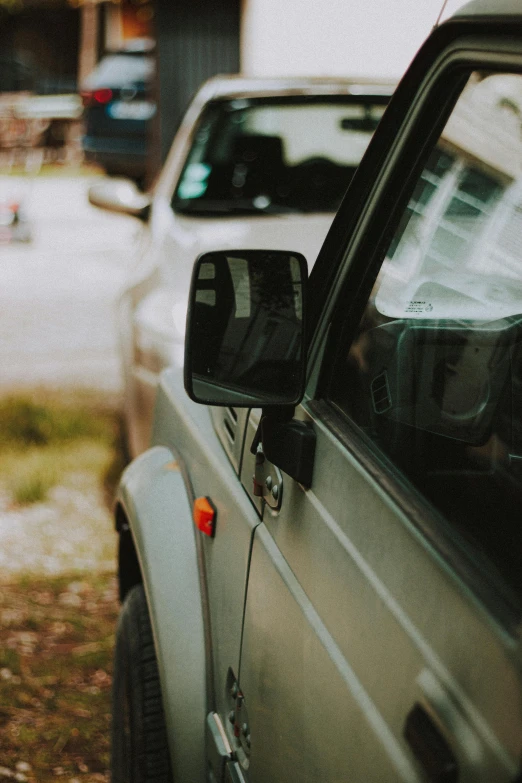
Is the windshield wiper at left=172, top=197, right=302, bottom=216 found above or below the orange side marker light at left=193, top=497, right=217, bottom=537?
below

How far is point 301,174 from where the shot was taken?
4.49 m

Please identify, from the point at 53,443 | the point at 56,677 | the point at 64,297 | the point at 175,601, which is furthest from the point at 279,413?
the point at 64,297

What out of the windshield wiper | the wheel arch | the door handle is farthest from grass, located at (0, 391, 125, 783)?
the door handle

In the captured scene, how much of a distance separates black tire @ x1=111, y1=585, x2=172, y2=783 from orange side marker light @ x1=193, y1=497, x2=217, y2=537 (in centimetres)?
40

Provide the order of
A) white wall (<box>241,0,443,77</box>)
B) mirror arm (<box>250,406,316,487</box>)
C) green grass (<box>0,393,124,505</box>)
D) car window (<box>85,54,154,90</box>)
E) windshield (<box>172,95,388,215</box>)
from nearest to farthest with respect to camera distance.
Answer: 1. mirror arm (<box>250,406,316,487</box>)
2. windshield (<box>172,95,388,215</box>)
3. green grass (<box>0,393,124,505</box>)
4. white wall (<box>241,0,443,77</box>)
5. car window (<box>85,54,154,90</box>)

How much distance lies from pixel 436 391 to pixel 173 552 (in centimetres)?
79

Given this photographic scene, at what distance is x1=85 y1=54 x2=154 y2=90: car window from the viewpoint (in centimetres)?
1473

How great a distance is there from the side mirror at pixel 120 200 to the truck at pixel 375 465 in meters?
3.27

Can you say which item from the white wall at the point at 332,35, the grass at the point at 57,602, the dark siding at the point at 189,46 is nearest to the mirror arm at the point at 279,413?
the grass at the point at 57,602

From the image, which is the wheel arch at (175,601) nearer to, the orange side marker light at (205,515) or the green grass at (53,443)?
the orange side marker light at (205,515)

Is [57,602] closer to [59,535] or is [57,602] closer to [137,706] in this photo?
[59,535]

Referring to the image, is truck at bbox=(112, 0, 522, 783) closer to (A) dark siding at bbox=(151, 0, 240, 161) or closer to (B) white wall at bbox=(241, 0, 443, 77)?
(B) white wall at bbox=(241, 0, 443, 77)

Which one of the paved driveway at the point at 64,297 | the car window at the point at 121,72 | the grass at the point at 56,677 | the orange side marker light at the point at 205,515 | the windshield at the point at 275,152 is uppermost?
the windshield at the point at 275,152

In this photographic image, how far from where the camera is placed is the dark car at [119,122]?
1425cm
